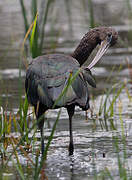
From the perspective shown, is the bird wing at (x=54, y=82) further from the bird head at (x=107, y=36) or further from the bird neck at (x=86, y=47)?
the bird head at (x=107, y=36)

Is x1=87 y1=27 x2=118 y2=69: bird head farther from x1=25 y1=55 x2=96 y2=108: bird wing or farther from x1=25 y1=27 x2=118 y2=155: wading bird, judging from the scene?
x1=25 y1=55 x2=96 y2=108: bird wing

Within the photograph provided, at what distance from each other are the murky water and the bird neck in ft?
2.23

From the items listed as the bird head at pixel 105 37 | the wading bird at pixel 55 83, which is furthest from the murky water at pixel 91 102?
the bird head at pixel 105 37

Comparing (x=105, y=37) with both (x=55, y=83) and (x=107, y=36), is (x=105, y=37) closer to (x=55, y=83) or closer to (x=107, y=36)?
(x=107, y=36)

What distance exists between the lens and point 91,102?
6570 mm

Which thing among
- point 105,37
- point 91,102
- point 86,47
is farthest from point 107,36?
point 91,102

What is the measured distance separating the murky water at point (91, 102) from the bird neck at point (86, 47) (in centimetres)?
68

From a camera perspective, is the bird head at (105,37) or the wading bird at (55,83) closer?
the wading bird at (55,83)

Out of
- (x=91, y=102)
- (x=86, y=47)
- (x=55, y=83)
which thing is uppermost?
(x=86, y=47)

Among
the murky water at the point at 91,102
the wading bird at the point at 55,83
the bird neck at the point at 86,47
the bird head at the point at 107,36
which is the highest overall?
the bird head at the point at 107,36

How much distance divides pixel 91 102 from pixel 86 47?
5.12 ft

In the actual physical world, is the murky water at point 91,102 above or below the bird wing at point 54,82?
below

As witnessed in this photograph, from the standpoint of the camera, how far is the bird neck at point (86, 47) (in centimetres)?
510

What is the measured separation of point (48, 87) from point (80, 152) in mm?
707
